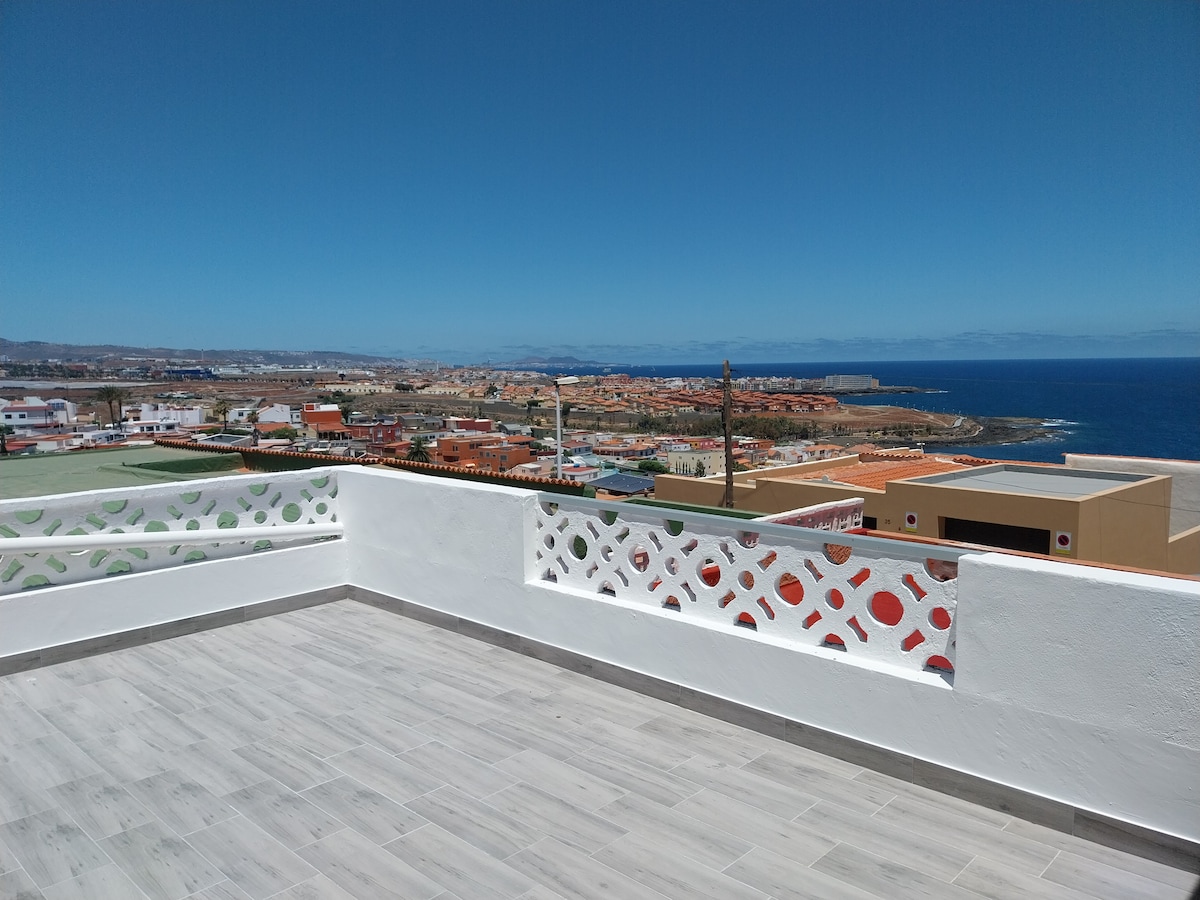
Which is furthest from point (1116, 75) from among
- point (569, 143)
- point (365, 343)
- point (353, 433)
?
point (365, 343)

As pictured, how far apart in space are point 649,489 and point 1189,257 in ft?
243

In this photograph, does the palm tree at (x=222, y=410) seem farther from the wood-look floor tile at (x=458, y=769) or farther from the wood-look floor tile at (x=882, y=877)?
the wood-look floor tile at (x=882, y=877)

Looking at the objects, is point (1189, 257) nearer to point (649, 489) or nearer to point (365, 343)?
point (649, 489)

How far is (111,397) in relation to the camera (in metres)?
23.9

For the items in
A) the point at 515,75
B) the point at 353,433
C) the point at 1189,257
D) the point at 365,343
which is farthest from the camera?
the point at 365,343

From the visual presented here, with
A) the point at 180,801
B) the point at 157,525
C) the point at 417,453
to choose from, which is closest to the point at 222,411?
the point at 417,453

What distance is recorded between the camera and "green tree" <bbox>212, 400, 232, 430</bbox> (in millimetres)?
27541

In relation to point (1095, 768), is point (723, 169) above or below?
above

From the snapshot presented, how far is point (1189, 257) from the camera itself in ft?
216

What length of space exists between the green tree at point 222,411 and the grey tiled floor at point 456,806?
2706 centimetres

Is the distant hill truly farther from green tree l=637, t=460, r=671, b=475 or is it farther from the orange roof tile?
green tree l=637, t=460, r=671, b=475

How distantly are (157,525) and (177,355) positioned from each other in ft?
136

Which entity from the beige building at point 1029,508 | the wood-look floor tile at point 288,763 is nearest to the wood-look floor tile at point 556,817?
the wood-look floor tile at point 288,763

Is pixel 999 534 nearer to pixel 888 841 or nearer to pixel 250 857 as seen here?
pixel 888 841
